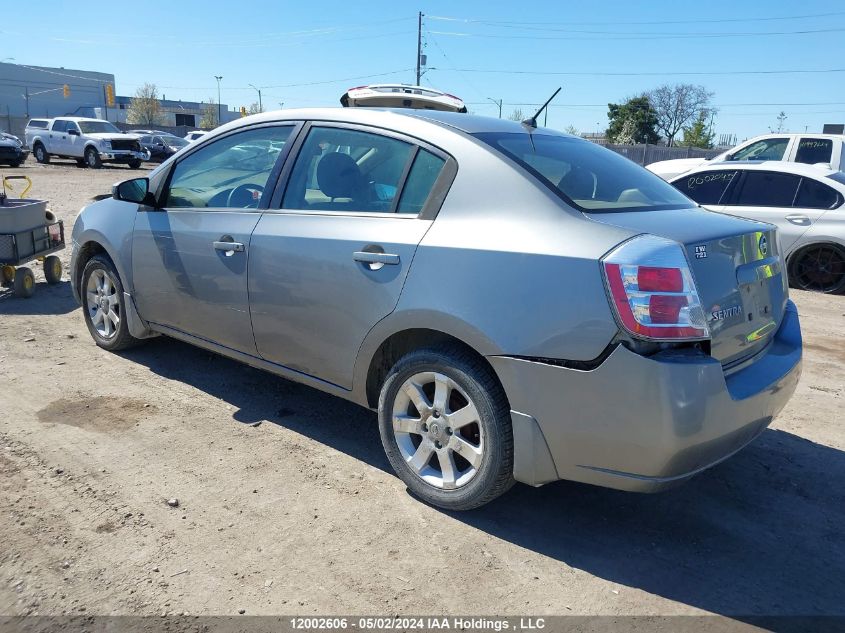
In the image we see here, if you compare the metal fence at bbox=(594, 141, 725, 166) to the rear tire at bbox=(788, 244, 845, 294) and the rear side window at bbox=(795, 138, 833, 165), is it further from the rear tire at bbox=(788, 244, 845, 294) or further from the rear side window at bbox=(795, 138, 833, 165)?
the rear tire at bbox=(788, 244, 845, 294)

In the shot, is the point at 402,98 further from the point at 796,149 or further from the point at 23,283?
the point at 796,149

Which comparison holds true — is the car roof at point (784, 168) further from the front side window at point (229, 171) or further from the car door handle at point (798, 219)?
the front side window at point (229, 171)

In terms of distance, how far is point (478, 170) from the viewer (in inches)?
123

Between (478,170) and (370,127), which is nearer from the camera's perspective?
(478,170)

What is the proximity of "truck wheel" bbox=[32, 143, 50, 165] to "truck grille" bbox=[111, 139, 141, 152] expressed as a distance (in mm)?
4415

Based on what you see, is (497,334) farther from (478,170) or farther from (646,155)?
(646,155)

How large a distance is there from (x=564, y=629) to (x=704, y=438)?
88cm

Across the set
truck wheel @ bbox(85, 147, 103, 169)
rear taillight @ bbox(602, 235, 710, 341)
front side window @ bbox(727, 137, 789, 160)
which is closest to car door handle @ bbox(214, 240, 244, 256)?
rear taillight @ bbox(602, 235, 710, 341)

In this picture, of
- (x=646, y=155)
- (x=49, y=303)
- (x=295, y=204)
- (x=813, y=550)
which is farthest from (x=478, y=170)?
(x=646, y=155)

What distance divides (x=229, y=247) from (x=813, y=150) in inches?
483

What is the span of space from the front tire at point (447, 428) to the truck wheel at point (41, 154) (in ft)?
108

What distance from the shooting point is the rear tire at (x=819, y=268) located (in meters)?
8.41

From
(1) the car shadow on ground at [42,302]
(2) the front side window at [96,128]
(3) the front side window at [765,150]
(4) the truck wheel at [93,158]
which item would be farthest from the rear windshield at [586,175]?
(2) the front side window at [96,128]

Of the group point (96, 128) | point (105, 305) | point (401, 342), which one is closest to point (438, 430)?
point (401, 342)
